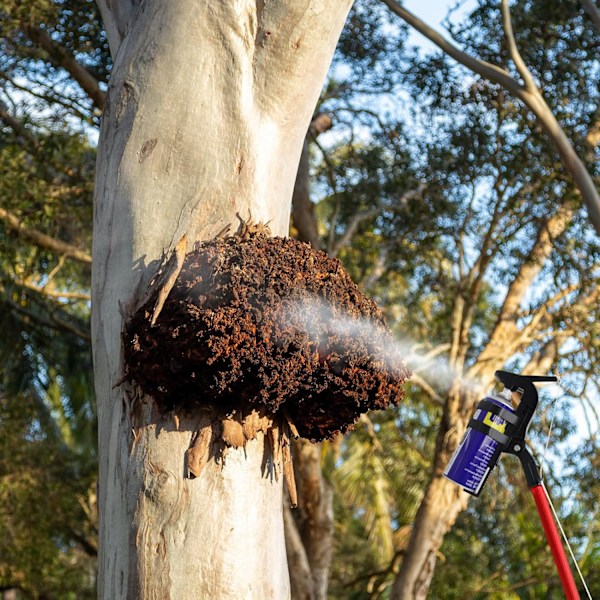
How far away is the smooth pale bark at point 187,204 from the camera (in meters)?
2.50

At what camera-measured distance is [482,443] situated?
10.9ft

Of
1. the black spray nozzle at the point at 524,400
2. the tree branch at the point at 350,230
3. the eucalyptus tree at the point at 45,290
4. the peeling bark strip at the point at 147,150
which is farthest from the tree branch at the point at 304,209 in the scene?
the peeling bark strip at the point at 147,150

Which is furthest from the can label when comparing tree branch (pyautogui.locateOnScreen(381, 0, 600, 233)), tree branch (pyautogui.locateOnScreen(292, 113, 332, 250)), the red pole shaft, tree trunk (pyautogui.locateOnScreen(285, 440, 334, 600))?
tree branch (pyautogui.locateOnScreen(292, 113, 332, 250))

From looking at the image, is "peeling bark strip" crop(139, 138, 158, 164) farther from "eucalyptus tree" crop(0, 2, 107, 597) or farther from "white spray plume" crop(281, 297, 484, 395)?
"eucalyptus tree" crop(0, 2, 107, 597)

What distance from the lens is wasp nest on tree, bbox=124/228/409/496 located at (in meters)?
2.50

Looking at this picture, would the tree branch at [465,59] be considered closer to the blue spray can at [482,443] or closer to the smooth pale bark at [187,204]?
the smooth pale bark at [187,204]

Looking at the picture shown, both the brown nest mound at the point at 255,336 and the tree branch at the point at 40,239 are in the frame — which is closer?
the brown nest mound at the point at 255,336

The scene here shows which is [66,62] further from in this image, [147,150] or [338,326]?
[338,326]

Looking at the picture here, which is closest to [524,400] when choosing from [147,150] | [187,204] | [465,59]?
[187,204]

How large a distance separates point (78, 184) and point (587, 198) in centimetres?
519

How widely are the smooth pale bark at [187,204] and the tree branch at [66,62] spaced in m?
5.05

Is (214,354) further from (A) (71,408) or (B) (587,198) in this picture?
(A) (71,408)

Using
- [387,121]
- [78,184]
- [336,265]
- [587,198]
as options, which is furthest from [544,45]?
[336,265]

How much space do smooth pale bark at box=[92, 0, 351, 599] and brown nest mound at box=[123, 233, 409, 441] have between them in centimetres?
10
